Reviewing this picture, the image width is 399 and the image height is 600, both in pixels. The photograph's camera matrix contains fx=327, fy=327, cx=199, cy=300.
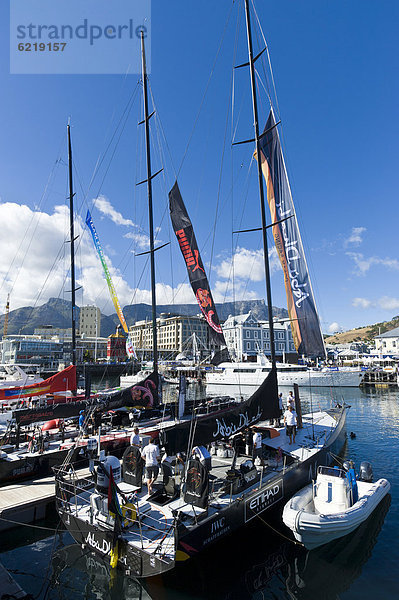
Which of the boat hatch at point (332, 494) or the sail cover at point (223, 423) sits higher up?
the sail cover at point (223, 423)

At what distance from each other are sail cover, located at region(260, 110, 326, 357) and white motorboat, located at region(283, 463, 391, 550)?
19.1ft

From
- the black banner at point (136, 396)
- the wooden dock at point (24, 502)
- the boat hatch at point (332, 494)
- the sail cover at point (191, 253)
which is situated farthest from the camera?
the sail cover at point (191, 253)

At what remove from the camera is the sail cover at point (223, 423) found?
364 inches

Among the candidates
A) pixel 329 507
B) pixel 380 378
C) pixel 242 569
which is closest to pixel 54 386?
pixel 242 569

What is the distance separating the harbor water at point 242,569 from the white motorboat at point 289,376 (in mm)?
42724

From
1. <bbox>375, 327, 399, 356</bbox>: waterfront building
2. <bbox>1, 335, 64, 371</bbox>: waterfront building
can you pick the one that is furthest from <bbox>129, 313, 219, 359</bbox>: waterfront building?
<bbox>375, 327, 399, 356</bbox>: waterfront building

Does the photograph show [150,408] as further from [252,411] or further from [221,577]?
[221,577]

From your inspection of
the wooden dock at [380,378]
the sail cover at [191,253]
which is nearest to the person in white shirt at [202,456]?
the sail cover at [191,253]

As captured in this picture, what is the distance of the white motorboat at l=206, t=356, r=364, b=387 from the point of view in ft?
178

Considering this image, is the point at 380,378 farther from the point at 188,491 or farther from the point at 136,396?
the point at 188,491

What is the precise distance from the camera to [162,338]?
14962 centimetres

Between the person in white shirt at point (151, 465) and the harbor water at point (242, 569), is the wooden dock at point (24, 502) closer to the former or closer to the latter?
the harbor water at point (242, 569)

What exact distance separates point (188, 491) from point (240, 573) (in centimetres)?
237

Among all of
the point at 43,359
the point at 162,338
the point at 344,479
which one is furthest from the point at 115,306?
the point at 162,338
